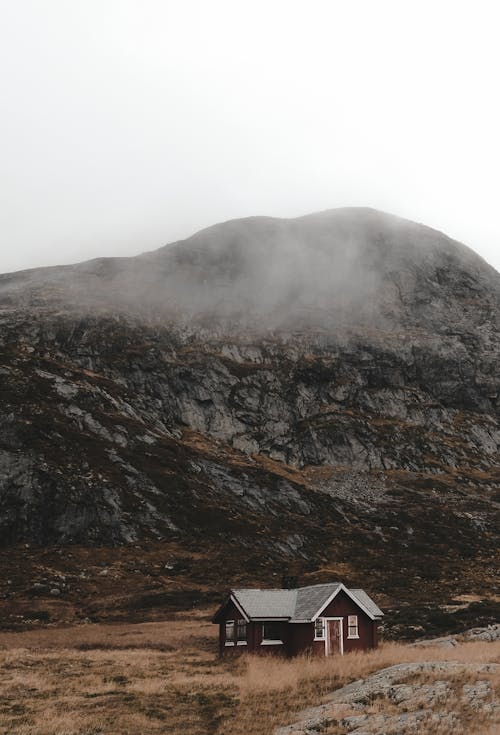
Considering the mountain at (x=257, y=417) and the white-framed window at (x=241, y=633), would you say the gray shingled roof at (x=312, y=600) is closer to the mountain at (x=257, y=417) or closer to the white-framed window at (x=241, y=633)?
the white-framed window at (x=241, y=633)

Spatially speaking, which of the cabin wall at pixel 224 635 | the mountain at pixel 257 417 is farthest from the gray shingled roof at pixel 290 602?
the mountain at pixel 257 417

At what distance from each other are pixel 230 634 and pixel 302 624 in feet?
16.2

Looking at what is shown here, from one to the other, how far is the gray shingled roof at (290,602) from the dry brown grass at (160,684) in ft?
8.62

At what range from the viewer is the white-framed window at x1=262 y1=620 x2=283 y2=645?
38.6 m

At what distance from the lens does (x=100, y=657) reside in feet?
119

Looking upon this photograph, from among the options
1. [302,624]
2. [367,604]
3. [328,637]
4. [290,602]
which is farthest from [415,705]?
[290,602]

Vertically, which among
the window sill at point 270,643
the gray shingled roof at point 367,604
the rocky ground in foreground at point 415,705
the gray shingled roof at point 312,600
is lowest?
the window sill at point 270,643

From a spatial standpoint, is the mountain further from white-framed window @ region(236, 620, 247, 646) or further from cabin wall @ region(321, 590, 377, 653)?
white-framed window @ region(236, 620, 247, 646)

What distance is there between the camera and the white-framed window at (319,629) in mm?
37750

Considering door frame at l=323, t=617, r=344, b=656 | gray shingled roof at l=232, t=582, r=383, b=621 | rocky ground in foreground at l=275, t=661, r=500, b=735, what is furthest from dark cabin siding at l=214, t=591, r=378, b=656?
rocky ground in foreground at l=275, t=661, r=500, b=735

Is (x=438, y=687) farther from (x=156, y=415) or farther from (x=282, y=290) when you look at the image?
(x=282, y=290)

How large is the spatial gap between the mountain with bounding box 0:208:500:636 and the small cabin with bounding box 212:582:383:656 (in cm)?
1560

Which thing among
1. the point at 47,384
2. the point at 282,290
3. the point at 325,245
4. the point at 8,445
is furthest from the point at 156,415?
the point at 325,245

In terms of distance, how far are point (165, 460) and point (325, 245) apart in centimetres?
11699
